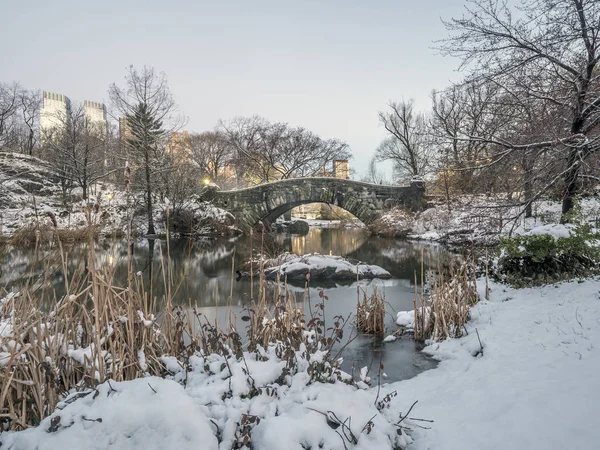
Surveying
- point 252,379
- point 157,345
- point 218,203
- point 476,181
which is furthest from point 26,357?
point 218,203

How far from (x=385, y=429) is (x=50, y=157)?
89.9ft

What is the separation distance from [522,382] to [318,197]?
642 inches

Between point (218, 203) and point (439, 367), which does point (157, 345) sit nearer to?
point (439, 367)

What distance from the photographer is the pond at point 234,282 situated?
3.11 m

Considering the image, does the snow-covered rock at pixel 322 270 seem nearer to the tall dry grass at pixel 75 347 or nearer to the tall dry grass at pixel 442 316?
the tall dry grass at pixel 442 316

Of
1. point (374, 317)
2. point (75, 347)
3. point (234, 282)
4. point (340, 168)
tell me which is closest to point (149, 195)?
point (234, 282)

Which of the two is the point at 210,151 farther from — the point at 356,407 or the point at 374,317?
A: the point at 356,407

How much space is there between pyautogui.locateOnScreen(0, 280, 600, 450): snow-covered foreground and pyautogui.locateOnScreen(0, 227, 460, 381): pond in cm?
66

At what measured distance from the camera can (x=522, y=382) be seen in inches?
94.4

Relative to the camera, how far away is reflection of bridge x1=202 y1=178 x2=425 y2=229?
1806cm

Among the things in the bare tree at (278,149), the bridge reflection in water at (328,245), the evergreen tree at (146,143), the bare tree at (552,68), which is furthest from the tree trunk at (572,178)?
the bare tree at (278,149)

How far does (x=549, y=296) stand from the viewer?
408 centimetres

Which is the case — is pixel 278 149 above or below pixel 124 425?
above

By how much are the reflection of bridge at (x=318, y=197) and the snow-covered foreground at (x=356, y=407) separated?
15294 millimetres
